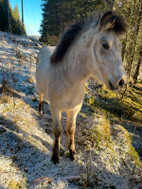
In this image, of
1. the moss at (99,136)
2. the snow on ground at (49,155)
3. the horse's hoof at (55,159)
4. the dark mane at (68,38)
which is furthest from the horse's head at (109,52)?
the moss at (99,136)

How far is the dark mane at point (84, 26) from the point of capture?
1.51m

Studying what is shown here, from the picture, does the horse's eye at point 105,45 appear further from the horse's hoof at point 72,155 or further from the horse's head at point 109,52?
the horse's hoof at point 72,155

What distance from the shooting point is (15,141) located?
2410 millimetres

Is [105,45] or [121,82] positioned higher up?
[105,45]

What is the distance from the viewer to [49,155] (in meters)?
2.46

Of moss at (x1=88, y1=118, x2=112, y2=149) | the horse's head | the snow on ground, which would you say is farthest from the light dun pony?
moss at (x1=88, y1=118, x2=112, y2=149)

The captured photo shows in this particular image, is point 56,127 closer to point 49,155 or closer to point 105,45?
point 49,155

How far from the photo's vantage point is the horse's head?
139 centimetres

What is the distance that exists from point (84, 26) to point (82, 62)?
58 cm

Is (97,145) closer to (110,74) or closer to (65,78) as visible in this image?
(65,78)

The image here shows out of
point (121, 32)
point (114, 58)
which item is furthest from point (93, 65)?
point (121, 32)

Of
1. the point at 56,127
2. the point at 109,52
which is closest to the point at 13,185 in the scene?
the point at 56,127

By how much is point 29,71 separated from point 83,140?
12.8ft

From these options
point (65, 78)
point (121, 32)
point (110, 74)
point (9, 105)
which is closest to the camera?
point (110, 74)
